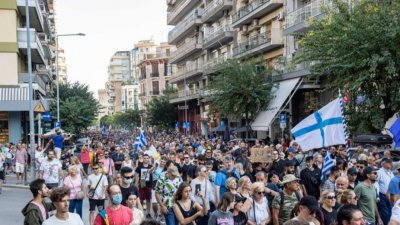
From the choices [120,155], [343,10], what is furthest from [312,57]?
[120,155]

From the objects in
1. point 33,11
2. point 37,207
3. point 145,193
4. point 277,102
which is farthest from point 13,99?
point 37,207

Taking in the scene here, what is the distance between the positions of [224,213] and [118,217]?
1.36 meters

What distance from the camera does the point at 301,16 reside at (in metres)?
29.5

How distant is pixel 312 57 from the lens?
20.8 m

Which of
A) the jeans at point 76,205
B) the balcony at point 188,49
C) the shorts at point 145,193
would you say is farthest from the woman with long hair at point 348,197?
the balcony at point 188,49

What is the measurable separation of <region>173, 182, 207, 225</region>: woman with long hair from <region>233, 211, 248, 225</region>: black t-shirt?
0.90 metres

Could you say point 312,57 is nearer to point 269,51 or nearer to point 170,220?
point 170,220

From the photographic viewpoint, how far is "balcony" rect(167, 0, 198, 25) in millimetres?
58469

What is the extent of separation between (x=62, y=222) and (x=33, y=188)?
1.28 m

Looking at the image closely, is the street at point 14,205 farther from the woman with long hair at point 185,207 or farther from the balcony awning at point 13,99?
the balcony awning at point 13,99

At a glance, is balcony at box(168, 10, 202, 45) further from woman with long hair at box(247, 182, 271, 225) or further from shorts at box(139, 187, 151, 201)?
woman with long hair at box(247, 182, 271, 225)

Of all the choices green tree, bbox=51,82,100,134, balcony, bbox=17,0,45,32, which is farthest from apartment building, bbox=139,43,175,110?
balcony, bbox=17,0,45,32

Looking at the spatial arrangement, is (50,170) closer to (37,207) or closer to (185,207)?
(185,207)

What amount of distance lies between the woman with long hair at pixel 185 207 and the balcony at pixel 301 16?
2064 cm
